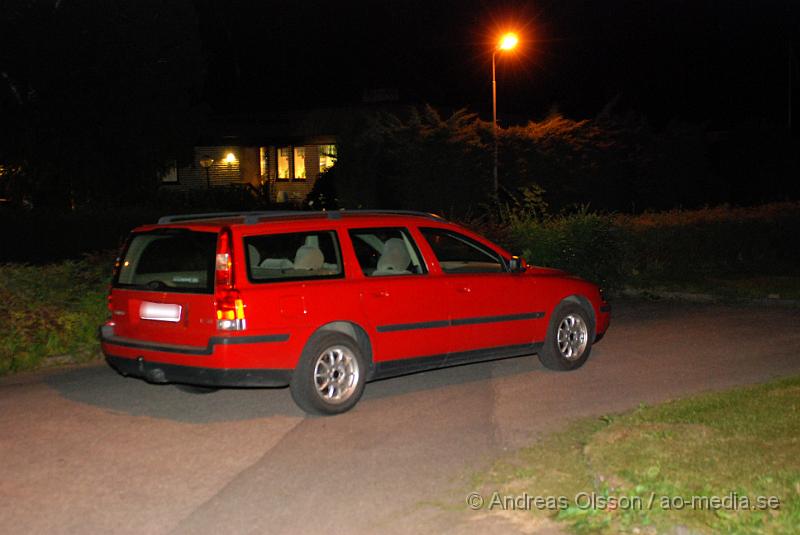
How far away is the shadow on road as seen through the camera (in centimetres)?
845

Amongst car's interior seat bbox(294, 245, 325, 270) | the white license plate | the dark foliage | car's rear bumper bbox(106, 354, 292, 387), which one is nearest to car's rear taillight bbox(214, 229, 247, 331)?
car's rear bumper bbox(106, 354, 292, 387)

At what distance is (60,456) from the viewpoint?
7062 millimetres

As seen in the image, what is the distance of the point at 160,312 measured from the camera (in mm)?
8164

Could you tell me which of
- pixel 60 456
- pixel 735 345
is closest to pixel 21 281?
pixel 60 456

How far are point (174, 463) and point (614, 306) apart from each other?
1030cm

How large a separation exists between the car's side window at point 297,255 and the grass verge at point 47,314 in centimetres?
357

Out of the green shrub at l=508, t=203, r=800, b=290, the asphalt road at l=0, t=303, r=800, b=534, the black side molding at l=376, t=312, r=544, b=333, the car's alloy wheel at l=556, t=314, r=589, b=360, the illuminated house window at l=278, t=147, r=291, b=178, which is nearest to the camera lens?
the asphalt road at l=0, t=303, r=800, b=534

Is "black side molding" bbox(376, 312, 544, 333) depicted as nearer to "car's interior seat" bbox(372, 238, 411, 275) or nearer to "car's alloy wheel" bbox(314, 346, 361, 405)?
"car's alloy wheel" bbox(314, 346, 361, 405)

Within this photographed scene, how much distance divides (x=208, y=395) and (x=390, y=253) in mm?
2174

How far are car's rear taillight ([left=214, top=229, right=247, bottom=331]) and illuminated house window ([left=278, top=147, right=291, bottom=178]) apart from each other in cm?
3611

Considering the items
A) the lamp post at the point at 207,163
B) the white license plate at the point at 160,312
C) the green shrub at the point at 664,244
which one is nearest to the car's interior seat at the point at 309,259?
the white license plate at the point at 160,312

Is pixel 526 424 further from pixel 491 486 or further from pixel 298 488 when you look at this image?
pixel 298 488

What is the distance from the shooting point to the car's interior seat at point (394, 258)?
9023 millimetres

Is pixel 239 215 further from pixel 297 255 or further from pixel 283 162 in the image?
pixel 283 162
